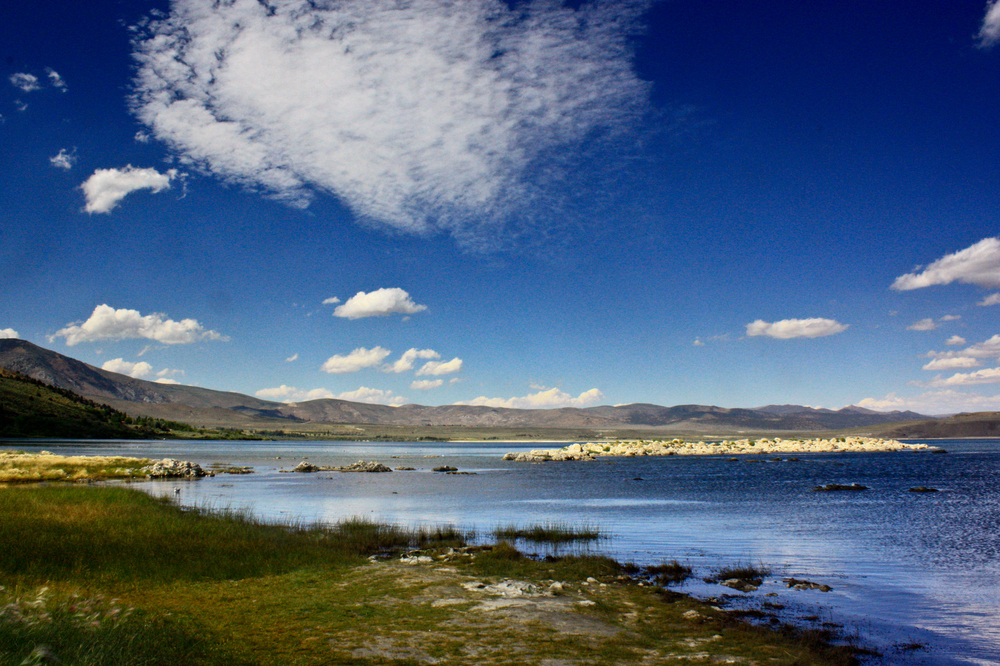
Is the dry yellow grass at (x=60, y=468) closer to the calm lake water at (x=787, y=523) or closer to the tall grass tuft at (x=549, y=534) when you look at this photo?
the calm lake water at (x=787, y=523)

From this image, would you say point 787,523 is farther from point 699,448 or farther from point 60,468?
point 699,448

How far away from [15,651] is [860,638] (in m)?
16.4

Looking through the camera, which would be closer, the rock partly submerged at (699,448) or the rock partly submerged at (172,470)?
the rock partly submerged at (172,470)

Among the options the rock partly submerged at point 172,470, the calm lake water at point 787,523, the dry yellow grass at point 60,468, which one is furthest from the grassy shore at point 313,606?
the rock partly submerged at point 172,470

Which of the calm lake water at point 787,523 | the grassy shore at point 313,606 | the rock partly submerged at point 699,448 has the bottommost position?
the rock partly submerged at point 699,448

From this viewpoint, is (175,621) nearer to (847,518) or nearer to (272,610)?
(272,610)

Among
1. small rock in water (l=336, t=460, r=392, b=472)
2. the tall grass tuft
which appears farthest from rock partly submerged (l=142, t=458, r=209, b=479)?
the tall grass tuft

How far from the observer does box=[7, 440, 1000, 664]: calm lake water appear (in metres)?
16.6

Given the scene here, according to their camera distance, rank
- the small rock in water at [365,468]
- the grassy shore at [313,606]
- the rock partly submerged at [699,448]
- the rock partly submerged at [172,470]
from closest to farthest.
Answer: the grassy shore at [313,606] < the rock partly submerged at [172,470] < the small rock in water at [365,468] < the rock partly submerged at [699,448]

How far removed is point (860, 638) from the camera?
47.6 feet

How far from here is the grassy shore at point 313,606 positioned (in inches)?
403

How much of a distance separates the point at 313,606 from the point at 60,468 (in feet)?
167

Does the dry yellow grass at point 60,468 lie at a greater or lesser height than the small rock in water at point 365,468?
greater

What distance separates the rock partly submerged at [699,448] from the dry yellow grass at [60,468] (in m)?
77.5
